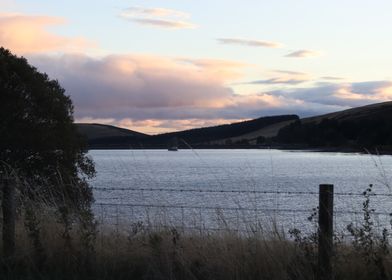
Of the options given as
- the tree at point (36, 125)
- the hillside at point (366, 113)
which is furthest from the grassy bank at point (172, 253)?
the hillside at point (366, 113)

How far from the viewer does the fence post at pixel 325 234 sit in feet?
25.6

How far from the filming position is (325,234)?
25.9 feet

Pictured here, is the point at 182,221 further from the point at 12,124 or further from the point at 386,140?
the point at 386,140

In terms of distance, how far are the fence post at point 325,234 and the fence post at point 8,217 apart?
454 cm

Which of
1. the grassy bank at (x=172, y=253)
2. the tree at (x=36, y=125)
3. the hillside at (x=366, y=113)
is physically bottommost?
the grassy bank at (x=172, y=253)

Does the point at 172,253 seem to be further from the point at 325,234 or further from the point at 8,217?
the point at 8,217

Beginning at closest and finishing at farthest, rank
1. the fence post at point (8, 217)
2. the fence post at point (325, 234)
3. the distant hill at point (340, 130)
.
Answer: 1. the fence post at point (325, 234)
2. the fence post at point (8, 217)
3. the distant hill at point (340, 130)

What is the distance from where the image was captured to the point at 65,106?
84.3 ft

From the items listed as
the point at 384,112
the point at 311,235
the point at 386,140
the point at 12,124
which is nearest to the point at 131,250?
the point at 311,235

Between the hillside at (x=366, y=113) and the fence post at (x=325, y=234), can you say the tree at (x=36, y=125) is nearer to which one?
the fence post at (x=325, y=234)

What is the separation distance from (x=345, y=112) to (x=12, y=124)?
152358 millimetres

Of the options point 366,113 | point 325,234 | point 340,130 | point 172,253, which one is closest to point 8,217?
point 172,253

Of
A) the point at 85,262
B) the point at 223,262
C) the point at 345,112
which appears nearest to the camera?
the point at 223,262

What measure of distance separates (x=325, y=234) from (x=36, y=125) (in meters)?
18.6
